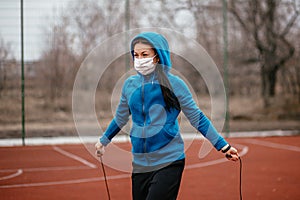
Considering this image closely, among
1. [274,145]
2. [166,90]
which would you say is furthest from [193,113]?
[274,145]

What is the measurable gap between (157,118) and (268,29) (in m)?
13.1

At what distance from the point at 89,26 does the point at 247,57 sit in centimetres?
480

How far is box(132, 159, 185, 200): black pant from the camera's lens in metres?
3.18

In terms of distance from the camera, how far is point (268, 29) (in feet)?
51.6

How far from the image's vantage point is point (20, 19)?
11.4m

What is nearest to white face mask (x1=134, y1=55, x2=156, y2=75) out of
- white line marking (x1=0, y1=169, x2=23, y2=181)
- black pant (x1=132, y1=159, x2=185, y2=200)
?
black pant (x1=132, y1=159, x2=185, y2=200)

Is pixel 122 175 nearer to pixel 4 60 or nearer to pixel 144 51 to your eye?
pixel 144 51

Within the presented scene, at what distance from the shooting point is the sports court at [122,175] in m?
6.11

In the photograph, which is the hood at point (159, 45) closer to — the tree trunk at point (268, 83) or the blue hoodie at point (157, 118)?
the blue hoodie at point (157, 118)

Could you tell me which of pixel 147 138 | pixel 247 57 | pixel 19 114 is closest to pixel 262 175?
pixel 147 138

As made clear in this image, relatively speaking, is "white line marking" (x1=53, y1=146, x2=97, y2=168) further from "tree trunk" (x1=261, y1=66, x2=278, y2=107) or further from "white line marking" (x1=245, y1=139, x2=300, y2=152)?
"tree trunk" (x1=261, y1=66, x2=278, y2=107)

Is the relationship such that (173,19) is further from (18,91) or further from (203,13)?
(18,91)

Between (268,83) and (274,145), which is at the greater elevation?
(268,83)

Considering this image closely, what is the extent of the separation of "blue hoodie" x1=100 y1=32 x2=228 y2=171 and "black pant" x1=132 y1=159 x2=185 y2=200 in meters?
0.05
